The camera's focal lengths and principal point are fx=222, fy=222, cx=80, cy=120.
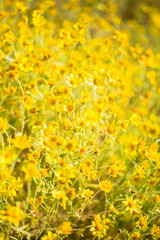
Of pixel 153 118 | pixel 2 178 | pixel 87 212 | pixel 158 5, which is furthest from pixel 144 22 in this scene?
pixel 2 178

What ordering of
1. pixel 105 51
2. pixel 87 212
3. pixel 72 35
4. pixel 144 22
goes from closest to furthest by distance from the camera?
pixel 87 212 → pixel 72 35 → pixel 105 51 → pixel 144 22

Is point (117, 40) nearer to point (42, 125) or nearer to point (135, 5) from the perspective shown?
point (42, 125)

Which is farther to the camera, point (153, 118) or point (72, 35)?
point (153, 118)

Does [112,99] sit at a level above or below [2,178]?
below

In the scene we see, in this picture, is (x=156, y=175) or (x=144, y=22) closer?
(x=156, y=175)

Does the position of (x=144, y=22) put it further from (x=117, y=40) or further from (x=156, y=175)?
(x=156, y=175)

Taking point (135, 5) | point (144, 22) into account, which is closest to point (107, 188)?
point (144, 22)

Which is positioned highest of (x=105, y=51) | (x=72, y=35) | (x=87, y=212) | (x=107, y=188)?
(x=72, y=35)

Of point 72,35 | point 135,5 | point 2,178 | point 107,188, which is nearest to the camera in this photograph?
point 2,178

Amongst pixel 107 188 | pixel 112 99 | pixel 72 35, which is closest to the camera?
pixel 107 188
